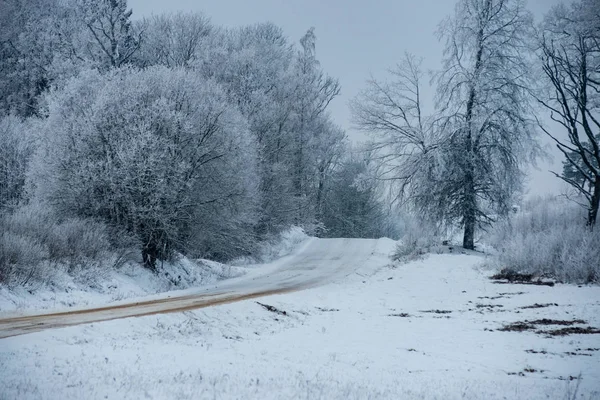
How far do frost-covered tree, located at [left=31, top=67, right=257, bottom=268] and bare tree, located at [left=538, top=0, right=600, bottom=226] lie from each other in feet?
47.8

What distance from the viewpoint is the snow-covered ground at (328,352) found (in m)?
6.40

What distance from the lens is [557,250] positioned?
16797mm

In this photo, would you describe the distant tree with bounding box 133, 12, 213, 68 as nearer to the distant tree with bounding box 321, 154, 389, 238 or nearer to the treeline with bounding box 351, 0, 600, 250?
the distant tree with bounding box 321, 154, 389, 238

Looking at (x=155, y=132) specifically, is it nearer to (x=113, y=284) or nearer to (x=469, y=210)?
(x=113, y=284)

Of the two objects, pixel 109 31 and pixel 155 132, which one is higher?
pixel 109 31

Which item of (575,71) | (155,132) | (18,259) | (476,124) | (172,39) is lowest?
(18,259)

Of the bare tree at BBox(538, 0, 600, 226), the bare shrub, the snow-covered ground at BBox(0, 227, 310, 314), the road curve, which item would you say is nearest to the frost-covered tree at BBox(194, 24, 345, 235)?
the road curve

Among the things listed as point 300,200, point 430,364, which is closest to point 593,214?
point 430,364

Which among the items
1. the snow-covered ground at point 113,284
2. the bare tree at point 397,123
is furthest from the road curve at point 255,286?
the bare tree at point 397,123

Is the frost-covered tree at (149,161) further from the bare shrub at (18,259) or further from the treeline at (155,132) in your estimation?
the bare shrub at (18,259)

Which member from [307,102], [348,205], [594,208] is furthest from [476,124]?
[348,205]

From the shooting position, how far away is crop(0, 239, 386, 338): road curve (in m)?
10.0

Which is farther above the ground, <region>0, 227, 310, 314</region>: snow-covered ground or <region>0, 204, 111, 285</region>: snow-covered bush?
<region>0, 204, 111, 285</region>: snow-covered bush

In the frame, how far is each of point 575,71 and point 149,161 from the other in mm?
18012
